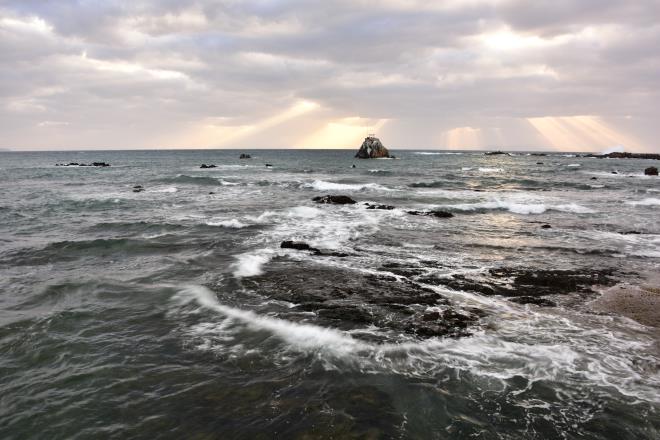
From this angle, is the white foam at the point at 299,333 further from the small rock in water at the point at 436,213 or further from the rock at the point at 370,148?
the rock at the point at 370,148

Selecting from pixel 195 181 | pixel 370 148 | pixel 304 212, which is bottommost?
pixel 304 212

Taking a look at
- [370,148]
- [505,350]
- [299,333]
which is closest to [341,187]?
[299,333]

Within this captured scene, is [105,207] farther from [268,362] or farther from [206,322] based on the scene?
[268,362]

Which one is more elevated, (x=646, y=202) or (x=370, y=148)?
(x=370, y=148)

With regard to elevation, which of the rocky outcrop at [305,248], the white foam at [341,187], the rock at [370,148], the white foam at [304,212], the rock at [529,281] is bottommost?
the rock at [529,281]

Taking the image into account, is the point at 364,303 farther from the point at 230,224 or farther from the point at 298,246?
the point at 230,224

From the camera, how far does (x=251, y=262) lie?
1381cm

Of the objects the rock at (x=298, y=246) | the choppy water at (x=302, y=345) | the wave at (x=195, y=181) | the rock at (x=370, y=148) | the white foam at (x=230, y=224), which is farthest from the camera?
the rock at (x=370, y=148)

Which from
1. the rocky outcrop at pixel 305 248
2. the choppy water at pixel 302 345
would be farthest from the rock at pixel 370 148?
the rocky outcrop at pixel 305 248

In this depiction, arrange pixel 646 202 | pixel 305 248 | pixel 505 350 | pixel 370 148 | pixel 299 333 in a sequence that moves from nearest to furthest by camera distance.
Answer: pixel 505 350 < pixel 299 333 < pixel 305 248 < pixel 646 202 < pixel 370 148

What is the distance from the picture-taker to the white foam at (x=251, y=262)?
12.6 m

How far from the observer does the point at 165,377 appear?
6.77 m

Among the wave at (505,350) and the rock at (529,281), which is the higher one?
the rock at (529,281)

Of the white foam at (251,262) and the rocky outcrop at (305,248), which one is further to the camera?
the rocky outcrop at (305,248)
